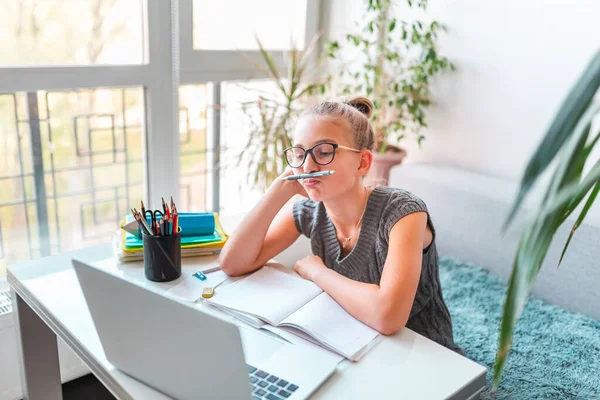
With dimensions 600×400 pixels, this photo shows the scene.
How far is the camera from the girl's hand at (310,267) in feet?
4.15

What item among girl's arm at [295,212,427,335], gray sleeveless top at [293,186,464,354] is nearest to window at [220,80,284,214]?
gray sleeveless top at [293,186,464,354]

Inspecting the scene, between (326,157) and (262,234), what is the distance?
272 mm

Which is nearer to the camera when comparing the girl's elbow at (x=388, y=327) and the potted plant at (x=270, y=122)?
the girl's elbow at (x=388, y=327)

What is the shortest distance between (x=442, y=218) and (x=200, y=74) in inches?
47.3

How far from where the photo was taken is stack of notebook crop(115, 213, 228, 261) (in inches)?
54.7

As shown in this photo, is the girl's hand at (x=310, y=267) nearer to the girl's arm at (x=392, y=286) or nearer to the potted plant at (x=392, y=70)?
the girl's arm at (x=392, y=286)

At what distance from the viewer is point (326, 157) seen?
1.27m

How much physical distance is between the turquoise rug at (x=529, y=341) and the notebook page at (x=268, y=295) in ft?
1.71

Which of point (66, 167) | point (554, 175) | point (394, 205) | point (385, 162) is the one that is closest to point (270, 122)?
point (385, 162)

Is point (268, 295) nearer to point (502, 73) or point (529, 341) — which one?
point (529, 341)

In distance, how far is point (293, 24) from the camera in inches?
105

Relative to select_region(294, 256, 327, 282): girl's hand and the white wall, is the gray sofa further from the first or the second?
select_region(294, 256, 327, 282): girl's hand

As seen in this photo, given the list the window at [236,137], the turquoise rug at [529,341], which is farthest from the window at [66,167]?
the turquoise rug at [529,341]

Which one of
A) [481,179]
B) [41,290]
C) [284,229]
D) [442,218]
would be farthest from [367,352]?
[481,179]
